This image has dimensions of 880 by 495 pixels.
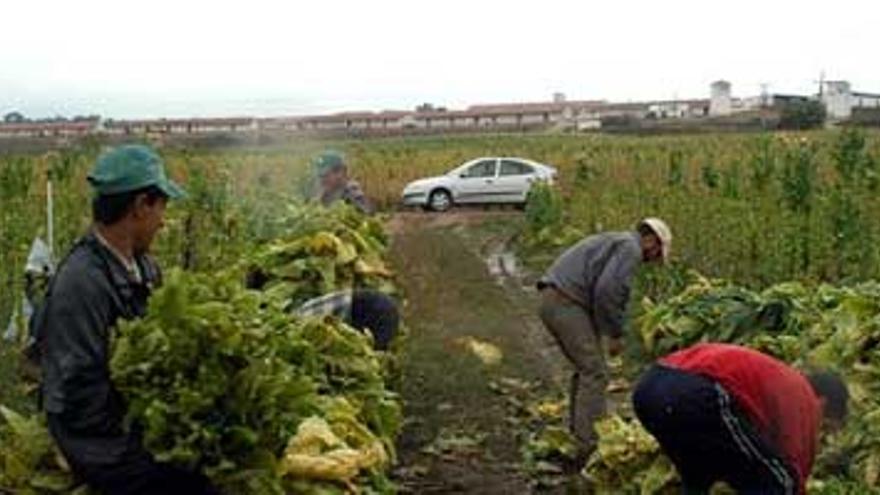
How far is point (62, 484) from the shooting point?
14.5 feet

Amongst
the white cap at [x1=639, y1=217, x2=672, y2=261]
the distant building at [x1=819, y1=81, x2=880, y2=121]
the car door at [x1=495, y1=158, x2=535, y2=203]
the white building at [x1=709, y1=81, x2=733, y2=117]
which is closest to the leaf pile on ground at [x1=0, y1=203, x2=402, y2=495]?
the white cap at [x1=639, y1=217, x2=672, y2=261]

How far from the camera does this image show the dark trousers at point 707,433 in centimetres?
488

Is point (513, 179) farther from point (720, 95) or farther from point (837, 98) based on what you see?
point (720, 95)

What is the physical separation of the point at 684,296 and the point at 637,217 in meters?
8.74

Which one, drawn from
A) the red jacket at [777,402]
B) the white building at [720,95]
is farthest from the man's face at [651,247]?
the white building at [720,95]

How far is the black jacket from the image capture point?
157 inches

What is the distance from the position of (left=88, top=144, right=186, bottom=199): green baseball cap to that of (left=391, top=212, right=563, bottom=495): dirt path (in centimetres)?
422

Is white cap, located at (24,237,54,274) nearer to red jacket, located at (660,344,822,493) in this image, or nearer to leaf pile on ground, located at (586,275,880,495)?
leaf pile on ground, located at (586,275,880,495)

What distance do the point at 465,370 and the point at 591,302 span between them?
3.27m

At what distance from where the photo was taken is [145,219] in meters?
4.28

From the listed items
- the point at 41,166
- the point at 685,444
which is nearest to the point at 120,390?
the point at 685,444

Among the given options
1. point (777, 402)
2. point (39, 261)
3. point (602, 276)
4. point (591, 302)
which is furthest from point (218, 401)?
point (591, 302)

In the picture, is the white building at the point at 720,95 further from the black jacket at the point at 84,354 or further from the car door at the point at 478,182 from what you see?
the black jacket at the point at 84,354

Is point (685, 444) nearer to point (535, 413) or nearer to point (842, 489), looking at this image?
point (842, 489)
